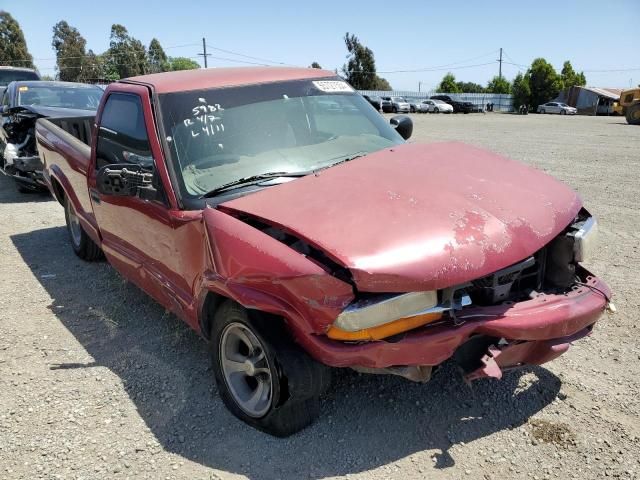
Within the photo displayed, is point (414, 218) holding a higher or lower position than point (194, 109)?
lower

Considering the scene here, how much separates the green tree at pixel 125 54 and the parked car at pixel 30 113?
6819cm

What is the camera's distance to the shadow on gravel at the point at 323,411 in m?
2.63

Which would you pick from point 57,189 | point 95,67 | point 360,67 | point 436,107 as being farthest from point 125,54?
point 57,189

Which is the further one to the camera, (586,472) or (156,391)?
(156,391)

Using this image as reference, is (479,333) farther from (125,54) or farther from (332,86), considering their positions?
(125,54)

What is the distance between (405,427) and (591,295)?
1.18 m

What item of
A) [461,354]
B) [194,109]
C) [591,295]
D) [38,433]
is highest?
[194,109]

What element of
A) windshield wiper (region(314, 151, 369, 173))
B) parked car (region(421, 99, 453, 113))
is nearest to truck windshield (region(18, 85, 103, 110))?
windshield wiper (region(314, 151, 369, 173))

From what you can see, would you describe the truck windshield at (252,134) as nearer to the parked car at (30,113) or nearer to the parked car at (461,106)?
the parked car at (30,113)

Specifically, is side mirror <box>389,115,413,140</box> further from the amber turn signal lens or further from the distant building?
the distant building

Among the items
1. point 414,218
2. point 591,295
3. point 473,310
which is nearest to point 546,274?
point 591,295

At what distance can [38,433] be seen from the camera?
2904 mm

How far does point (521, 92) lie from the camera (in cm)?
6041

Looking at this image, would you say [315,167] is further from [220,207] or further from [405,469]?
[405,469]
